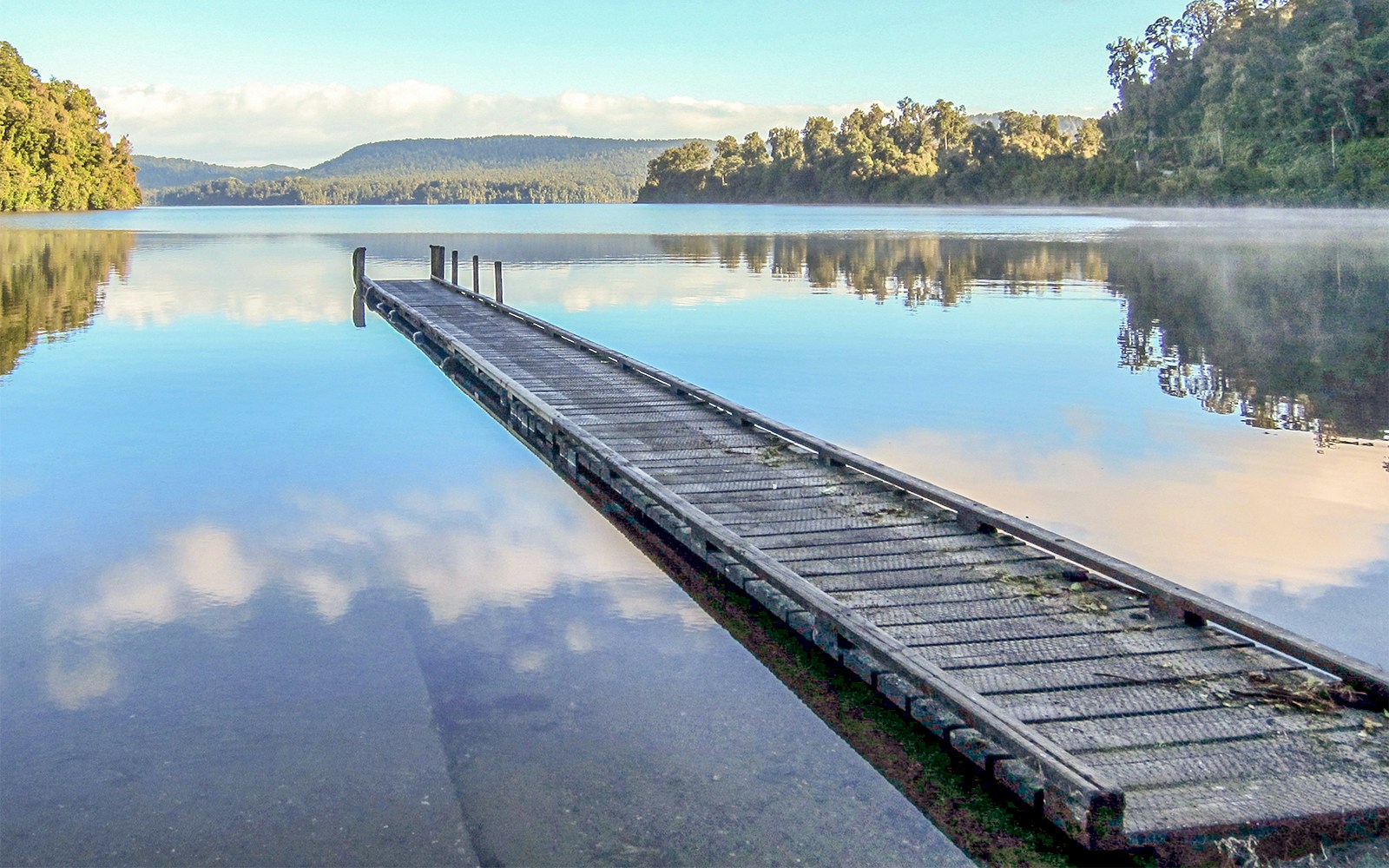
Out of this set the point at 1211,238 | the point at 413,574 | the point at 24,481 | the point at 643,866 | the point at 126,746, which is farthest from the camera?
the point at 1211,238

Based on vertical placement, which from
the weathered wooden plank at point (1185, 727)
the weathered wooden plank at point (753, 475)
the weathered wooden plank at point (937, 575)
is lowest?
the weathered wooden plank at point (1185, 727)

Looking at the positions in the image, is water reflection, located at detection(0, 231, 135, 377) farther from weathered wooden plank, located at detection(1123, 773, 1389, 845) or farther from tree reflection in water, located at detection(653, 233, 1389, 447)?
weathered wooden plank, located at detection(1123, 773, 1389, 845)

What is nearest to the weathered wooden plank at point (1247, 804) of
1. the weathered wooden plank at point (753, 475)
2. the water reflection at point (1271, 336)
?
the weathered wooden plank at point (753, 475)

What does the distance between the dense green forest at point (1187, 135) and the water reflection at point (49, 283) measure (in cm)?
5500

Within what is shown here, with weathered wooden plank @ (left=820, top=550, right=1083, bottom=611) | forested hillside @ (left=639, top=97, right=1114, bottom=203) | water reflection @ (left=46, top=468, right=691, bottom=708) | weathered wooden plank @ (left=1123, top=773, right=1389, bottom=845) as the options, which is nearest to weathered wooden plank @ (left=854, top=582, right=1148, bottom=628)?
weathered wooden plank @ (left=820, top=550, right=1083, bottom=611)

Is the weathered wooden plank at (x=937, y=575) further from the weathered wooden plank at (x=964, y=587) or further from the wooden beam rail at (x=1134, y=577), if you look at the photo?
the wooden beam rail at (x=1134, y=577)

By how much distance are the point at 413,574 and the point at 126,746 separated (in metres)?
2.31

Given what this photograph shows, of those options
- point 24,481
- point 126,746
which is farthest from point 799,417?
point 126,746

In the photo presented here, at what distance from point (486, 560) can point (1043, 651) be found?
3320mm

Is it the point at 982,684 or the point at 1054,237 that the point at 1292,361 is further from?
the point at 1054,237

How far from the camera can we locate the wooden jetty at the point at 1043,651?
12.8 feet

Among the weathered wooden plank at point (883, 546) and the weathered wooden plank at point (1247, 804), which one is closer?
the weathered wooden plank at point (1247, 804)

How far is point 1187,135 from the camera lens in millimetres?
82750

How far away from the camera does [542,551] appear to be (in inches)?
290
